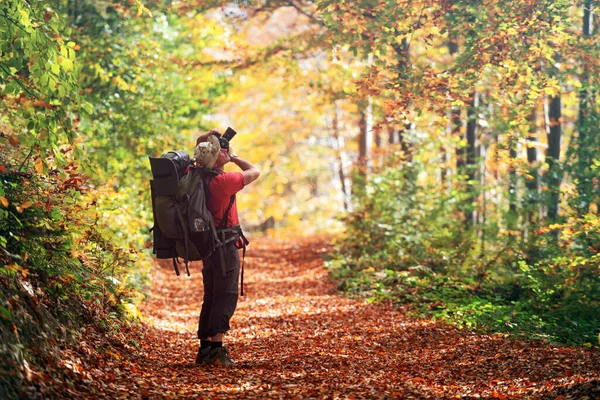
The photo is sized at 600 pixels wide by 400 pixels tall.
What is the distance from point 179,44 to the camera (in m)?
17.5

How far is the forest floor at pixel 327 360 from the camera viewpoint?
5531mm

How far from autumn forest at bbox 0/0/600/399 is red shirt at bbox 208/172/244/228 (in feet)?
2.36

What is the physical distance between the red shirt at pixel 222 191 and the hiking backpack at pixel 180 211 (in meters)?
0.12

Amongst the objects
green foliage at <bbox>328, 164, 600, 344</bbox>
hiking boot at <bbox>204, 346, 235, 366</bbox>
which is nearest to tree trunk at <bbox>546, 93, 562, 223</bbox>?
green foliage at <bbox>328, 164, 600, 344</bbox>

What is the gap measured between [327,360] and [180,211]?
2187 mm

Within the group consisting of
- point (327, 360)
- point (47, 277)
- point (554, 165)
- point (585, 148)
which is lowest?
point (327, 360)

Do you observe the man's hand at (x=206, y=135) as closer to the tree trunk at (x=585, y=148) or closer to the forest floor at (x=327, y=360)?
the forest floor at (x=327, y=360)

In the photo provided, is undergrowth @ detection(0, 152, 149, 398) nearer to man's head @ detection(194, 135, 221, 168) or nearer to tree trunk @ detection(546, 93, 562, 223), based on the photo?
man's head @ detection(194, 135, 221, 168)

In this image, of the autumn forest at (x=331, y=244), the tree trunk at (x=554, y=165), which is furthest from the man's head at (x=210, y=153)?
the tree trunk at (x=554, y=165)

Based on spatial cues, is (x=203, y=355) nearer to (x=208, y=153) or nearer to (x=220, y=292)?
(x=220, y=292)

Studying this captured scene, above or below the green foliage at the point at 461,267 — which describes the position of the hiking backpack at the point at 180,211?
above

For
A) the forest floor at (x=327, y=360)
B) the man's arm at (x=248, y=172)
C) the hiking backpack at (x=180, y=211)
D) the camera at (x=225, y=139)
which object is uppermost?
the camera at (x=225, y=139)

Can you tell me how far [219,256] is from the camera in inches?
273

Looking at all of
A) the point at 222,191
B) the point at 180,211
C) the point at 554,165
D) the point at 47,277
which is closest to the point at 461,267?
the point at 554,165
